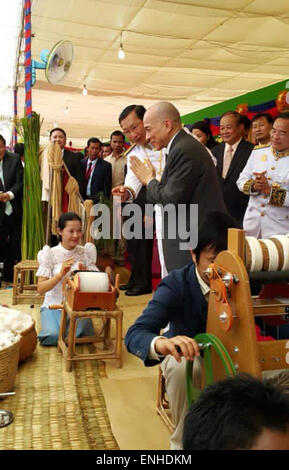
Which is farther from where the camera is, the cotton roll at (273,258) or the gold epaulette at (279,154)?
the gold epaulette at (279,154)

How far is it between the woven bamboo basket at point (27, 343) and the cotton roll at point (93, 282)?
0.40 metres

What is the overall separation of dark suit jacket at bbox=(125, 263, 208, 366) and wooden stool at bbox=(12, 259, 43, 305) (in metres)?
2.68

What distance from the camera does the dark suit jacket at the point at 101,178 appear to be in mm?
5109

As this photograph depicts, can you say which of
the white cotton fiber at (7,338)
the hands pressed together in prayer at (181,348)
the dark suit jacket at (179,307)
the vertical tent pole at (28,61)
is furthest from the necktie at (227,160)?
the hands pressed together in prayer at (181,348)

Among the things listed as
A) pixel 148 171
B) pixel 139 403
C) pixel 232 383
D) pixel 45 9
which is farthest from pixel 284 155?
pixel 45 9

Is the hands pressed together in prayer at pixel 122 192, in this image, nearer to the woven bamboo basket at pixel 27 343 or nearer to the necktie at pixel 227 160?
the woven bamboo basket at pixel 27 343

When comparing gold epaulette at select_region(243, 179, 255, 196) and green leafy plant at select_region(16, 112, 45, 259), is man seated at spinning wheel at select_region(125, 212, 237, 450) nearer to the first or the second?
gold epaulette at select_region(243, 179, 255, 196)

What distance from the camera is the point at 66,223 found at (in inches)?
132

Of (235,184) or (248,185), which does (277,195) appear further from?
(235,184)

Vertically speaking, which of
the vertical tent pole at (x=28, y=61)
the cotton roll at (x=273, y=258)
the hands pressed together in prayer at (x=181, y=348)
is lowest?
the hands pressed together in prayer at (x=181, y=348)

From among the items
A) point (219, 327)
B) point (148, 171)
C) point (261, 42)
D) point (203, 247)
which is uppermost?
point (261, 42)

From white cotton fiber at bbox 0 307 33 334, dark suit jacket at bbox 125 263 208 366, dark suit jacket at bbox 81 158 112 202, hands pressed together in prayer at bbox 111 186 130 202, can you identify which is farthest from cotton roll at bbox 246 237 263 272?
dark suit jacket at bbox 81 158 112 202

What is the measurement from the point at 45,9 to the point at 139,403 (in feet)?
13.0

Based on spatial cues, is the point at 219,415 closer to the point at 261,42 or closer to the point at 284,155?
the point at 284,155
